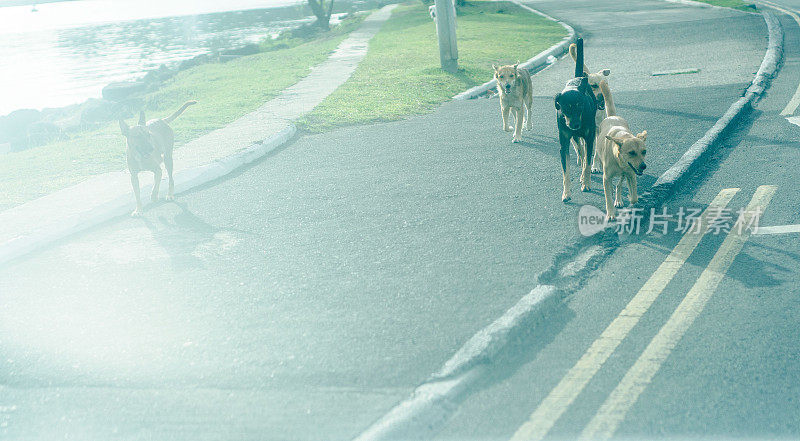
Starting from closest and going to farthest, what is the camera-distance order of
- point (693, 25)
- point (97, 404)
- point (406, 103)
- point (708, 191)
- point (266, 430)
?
1. point (266, 430)
2. point (97, 404)
3. point (708, 191)
4. point (406, 103)
5. point (693, 25)

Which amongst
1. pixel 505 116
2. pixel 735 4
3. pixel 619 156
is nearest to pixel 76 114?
pixel 505 116

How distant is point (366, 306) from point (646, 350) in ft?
6.41

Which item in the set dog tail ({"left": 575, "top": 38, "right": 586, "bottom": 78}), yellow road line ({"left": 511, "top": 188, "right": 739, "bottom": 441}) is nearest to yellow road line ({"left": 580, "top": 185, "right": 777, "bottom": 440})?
yellow road line ({"left": 511, "top": 188, "right": 739, "bottom": 441})

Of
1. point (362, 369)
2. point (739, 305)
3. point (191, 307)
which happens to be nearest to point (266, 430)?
point (362, 369)

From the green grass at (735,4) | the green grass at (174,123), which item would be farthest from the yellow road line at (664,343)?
the green grass at (735,4)

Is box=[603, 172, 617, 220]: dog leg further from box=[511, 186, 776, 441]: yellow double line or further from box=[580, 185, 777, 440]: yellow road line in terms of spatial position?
box=[580, 185, 777, 440]: yellow road line

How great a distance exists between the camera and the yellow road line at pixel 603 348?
149 inches

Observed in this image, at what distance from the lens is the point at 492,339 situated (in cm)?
450

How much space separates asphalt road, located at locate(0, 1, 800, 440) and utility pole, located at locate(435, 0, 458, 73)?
703cm

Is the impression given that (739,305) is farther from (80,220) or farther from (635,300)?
(80,220)

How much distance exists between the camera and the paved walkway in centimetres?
785

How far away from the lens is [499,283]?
18.0 feet

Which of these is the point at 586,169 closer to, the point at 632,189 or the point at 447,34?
the point at 632,189

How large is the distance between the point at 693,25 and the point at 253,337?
63.7 feet
